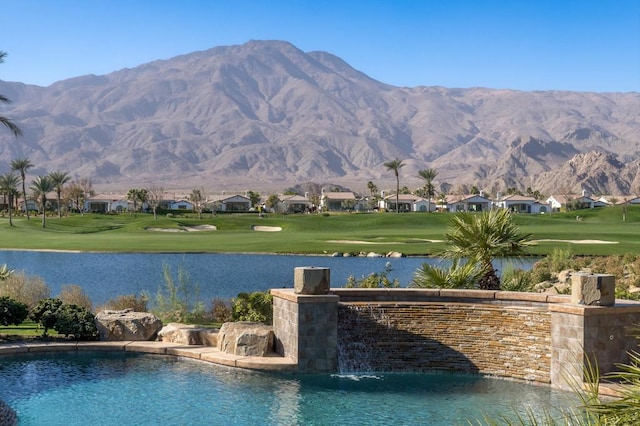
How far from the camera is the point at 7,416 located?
577 inches

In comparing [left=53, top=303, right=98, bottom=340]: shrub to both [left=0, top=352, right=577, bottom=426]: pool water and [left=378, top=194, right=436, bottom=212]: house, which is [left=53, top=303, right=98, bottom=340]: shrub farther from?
[left=378, top=194, right=436, bottom=212]: house

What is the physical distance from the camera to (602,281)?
1761cm

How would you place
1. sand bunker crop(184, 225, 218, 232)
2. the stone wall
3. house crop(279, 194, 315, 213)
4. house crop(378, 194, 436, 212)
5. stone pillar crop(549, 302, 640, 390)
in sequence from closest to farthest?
stone pillar crop(549, 302, 640, 390), the stone wall, sand bunker crop(184, 225, 218, 232), house crop(279, 194, 315, 213), house crop(378, 194, 436, 212)

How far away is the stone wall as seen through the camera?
19.3 m

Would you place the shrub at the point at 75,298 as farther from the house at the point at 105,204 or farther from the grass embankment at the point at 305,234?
the house at the point at 105,204

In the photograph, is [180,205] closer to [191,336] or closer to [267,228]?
[267,228]

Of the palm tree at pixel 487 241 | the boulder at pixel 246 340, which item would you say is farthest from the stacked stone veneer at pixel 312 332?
the palm tree at pixel 487 241

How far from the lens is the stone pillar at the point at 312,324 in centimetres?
1942

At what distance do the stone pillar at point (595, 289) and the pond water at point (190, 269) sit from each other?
16.7 metres

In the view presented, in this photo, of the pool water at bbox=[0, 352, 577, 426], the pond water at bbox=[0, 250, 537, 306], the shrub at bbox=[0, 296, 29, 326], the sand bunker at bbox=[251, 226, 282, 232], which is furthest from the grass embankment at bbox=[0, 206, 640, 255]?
the pool water at bbox=[0, 352, 577, 426]

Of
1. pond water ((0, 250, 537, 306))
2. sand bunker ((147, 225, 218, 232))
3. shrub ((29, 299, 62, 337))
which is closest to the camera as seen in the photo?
shrub ((29, 299, 62, 337))

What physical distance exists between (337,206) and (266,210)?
69.9ft

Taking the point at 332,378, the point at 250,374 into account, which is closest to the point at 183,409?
the point at 250,374

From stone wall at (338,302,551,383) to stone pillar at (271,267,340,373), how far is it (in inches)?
17.9
